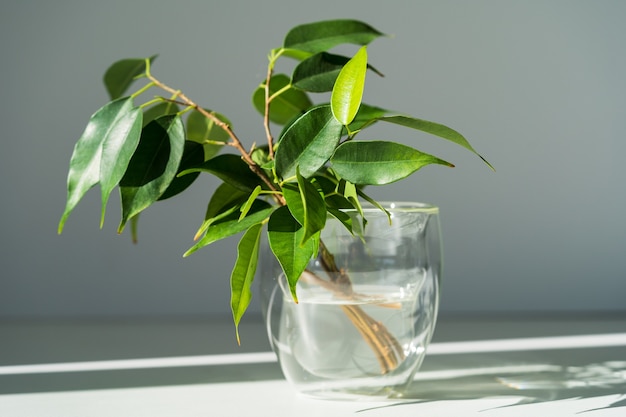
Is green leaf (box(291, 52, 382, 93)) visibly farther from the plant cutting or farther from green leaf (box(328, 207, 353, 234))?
green leaf (box(328, 207, 353, 234))

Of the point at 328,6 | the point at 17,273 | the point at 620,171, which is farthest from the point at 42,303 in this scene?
the point at 620,171

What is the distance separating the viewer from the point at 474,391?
2.96ft

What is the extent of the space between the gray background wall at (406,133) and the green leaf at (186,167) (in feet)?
2.78

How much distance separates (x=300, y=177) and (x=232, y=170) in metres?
0.14

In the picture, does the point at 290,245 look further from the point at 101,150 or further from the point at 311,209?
the point at 101,150

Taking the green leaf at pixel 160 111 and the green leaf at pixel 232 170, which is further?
the green leaf at pixel 160 111

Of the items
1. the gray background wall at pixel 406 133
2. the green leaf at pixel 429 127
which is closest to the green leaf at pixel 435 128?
the green leaf at pixel 429 127

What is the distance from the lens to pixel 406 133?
1.69 metres

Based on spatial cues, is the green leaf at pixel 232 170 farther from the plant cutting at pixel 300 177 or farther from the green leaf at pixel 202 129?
the green leaf at pixel 202 129

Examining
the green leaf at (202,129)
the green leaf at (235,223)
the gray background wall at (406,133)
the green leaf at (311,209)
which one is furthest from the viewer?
the gray background wall at (406,133)

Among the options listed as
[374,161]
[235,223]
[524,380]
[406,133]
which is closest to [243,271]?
[235,223]

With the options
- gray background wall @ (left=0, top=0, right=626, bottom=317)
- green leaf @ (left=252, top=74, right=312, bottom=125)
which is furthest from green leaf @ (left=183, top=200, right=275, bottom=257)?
gray background wall @ (left=0, top=0, right=626, bottom=317)

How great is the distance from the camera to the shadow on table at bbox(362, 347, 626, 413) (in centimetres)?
87

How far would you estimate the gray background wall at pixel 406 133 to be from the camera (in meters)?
1.63
